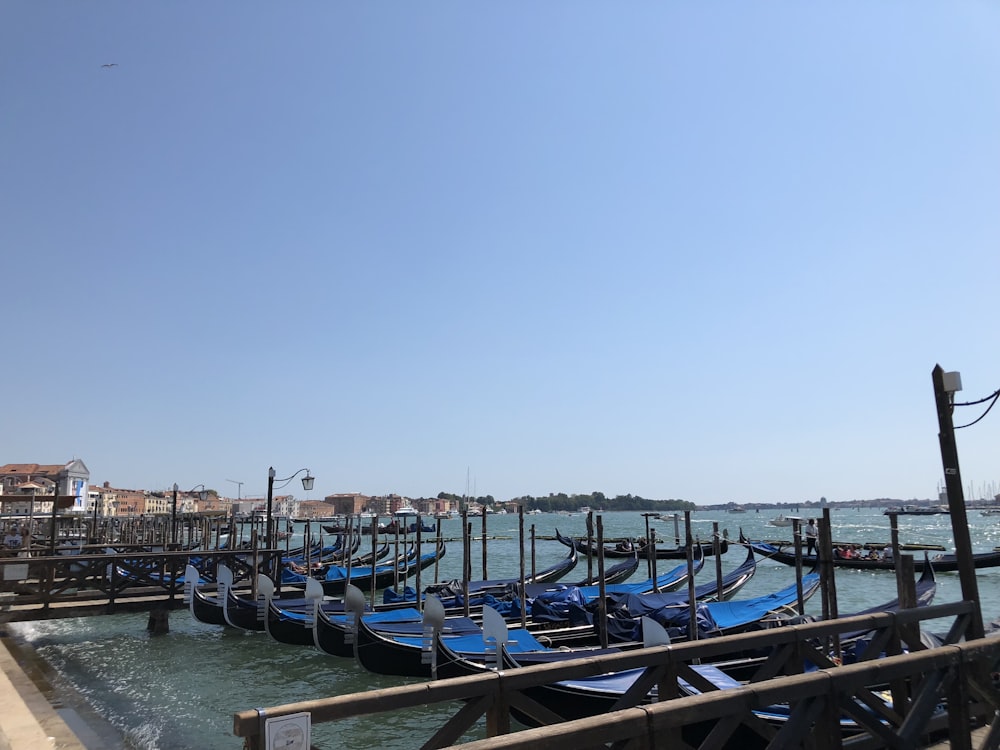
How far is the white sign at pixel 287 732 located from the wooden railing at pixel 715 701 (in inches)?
1.1

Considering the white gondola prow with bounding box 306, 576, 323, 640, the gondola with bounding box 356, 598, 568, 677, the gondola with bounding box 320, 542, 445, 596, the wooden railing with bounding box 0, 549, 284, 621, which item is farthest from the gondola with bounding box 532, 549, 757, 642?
the wooden railing with bounding box 0, 549, 284, 621

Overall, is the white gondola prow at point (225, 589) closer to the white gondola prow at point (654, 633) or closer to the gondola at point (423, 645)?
the gondola at point (423, 645)

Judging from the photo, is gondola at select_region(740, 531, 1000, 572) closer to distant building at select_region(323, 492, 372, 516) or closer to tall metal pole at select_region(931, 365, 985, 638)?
tall metal pole at select_region(931, 365, 985, 638)

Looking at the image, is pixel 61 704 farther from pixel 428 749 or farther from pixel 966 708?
pixel 966 708

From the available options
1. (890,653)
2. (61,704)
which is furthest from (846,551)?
(61,704)

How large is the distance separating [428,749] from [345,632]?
308 inches

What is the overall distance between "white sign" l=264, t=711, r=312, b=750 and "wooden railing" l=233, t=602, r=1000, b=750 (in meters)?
0.03

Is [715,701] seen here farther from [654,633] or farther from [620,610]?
[620,610]

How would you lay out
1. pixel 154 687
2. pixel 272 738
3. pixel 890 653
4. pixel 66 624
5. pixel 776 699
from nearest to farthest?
pixel 272 738 → pixel 776 699 → pixel 890 653 → pixel 154 687 → pixel 66 624

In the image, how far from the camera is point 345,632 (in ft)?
33.9

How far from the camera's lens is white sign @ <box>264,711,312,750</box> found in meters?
2.52

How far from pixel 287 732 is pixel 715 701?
1654 mm

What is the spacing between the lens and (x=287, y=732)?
8.34ft

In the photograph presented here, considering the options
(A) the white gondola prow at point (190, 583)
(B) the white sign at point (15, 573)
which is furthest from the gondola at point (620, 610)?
(B) the white sign at point (15, 573)
